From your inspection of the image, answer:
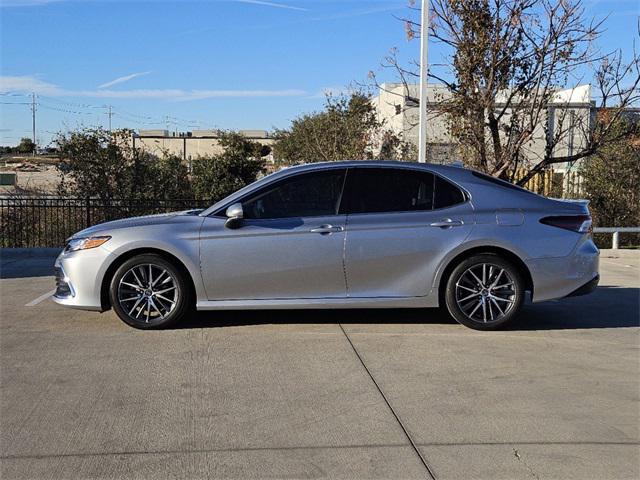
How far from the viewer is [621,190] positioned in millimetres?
18406

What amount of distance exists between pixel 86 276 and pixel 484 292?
390 centimetres

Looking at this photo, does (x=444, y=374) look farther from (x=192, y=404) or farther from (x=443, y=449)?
(x=192, y=404)

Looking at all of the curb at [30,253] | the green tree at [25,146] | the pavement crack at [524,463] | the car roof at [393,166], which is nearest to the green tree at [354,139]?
the curb at [30,253]

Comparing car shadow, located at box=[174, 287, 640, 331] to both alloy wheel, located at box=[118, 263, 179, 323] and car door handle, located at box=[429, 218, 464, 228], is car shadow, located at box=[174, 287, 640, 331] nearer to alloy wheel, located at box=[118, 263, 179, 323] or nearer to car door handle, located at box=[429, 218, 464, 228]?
alloy wheel, located at box=[118, 263, 179, 323]

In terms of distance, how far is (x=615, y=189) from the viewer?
18391 mm

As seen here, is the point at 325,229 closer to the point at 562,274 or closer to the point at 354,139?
the point at 562,274

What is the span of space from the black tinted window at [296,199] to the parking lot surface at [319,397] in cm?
117

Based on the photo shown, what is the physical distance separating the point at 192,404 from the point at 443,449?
1.78 m

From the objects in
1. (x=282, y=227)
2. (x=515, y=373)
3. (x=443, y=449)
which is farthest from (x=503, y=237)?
(x=443, y=449)

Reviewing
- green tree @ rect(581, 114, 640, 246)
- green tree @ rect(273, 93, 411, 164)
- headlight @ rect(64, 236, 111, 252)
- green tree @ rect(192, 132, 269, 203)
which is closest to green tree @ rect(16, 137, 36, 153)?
green tree @ rect(192, 132, 269, 203)

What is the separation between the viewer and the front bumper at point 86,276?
667 centimetres

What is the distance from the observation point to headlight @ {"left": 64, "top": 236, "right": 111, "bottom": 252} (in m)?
6.72

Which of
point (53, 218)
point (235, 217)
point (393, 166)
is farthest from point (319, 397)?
point (53, 218)

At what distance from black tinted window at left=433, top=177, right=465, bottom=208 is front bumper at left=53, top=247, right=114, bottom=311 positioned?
325 cm
